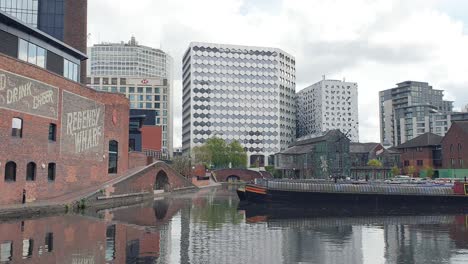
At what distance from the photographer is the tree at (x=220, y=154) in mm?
120500

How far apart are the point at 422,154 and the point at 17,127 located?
8611 centimetres

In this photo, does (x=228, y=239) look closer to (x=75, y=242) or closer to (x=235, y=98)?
(x=75, y=242)

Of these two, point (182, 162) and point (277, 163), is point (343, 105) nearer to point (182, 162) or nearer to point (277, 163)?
point (277, 163)

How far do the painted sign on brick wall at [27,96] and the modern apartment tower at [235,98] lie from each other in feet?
344

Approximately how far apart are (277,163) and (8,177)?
273 ft

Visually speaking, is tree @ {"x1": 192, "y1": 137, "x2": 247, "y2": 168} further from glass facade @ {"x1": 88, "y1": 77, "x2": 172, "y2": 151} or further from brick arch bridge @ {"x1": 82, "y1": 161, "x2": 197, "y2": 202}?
brick arch bridge @ {"x1": 82, "y1": 161, "x2": 197, "y2": 202}

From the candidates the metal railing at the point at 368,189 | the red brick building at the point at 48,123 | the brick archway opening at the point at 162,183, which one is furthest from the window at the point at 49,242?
the brick archway opening at the point at 162,183

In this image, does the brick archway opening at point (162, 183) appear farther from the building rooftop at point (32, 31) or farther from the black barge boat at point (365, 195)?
the black barge boat at point (365, 195)

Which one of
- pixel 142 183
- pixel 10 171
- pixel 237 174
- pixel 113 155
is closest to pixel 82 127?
pixel 113 155

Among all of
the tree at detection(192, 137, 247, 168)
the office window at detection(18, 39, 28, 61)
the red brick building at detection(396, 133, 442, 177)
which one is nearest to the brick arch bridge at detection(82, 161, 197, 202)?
the office window at detection(18, 39, 28, 61)

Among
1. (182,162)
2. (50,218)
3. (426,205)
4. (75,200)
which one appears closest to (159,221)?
(50,218)

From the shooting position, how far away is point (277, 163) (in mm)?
113250

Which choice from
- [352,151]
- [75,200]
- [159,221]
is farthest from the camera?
[352,151]

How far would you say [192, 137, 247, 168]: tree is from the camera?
120500 mm
